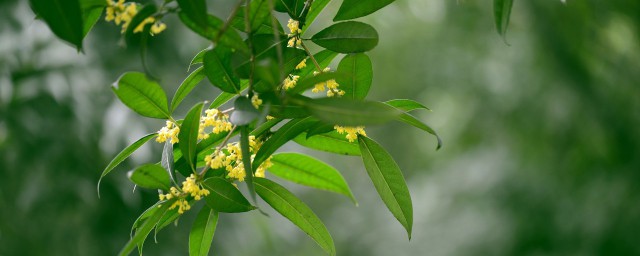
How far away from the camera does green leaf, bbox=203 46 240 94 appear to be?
70 centimetres

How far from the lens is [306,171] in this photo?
3.07 feet

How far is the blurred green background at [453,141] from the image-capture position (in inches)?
119

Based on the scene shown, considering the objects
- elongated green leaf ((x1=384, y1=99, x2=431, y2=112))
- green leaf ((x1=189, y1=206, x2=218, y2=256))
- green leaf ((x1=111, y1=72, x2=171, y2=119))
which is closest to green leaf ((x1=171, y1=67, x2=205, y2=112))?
green leaf ((x1=111, y1=72, x2=171, y2=119))

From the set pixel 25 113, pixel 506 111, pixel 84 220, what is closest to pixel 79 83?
pixel 25 113

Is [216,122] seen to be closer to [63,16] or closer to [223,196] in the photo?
[223,196]

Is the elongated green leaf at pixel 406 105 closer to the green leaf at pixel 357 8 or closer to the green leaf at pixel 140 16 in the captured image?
the green leaf at pixel 357 8

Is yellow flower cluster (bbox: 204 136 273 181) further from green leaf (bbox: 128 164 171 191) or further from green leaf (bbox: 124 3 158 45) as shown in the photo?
green leaf (bbox: 124 3 158 45)

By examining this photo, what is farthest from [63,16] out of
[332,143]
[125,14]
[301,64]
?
[332,143]

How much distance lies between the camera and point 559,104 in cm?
399

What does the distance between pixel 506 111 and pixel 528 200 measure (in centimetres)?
68

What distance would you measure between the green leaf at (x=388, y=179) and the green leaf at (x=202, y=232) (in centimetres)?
19

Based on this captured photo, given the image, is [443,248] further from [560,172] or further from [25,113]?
[25,113]

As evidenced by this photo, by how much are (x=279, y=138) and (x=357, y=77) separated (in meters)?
0.12

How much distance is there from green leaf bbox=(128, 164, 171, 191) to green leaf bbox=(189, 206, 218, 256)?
11 centimetres
